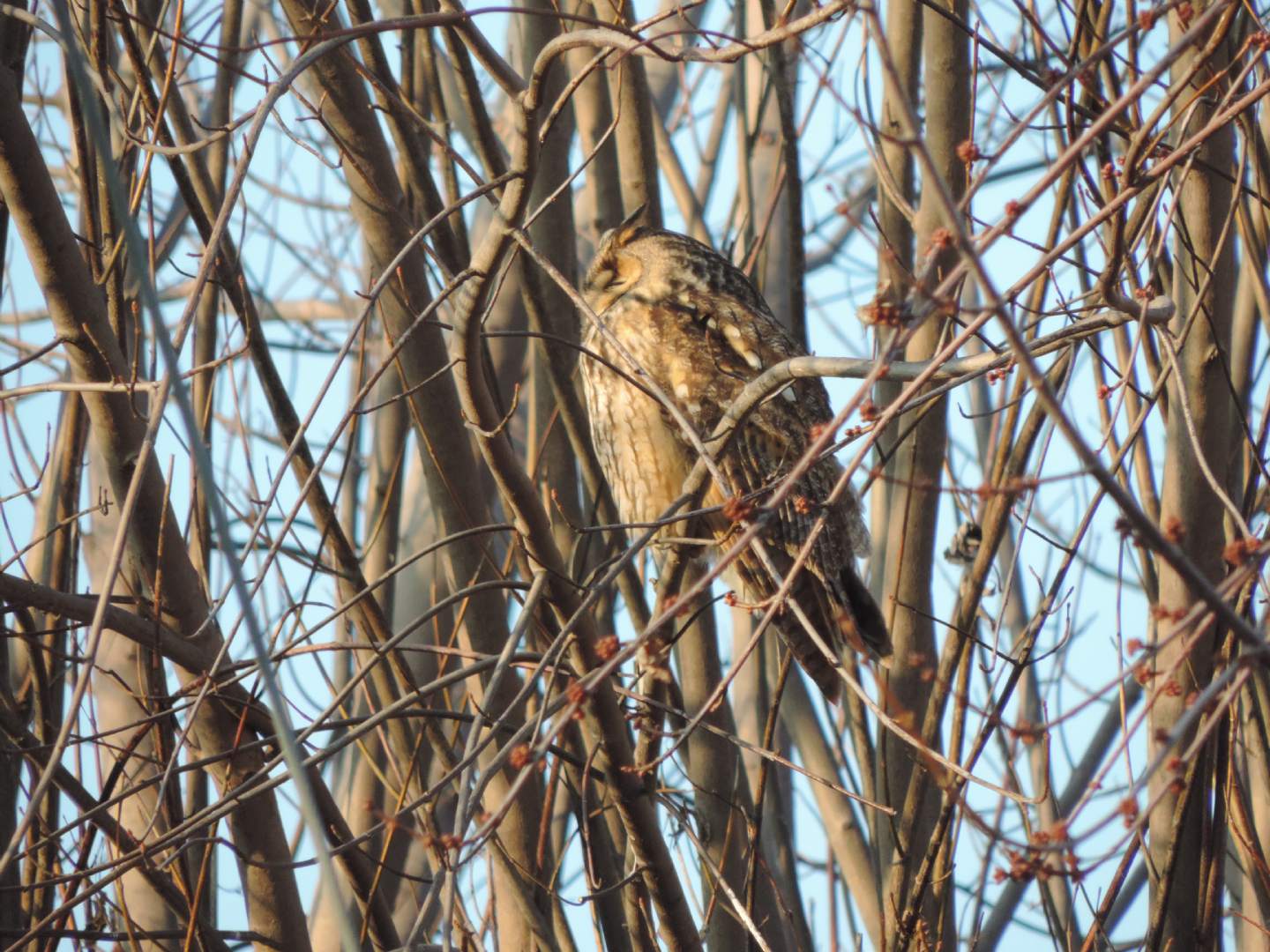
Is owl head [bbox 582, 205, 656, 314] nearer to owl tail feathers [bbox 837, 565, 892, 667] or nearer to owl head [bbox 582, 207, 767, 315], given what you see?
owl head [bbox 582, 207, 767, 315]

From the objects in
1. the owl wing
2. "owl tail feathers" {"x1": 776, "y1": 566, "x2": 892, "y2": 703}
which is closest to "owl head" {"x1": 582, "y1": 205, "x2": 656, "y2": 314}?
the owl wing

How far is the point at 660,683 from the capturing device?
9.10 ft

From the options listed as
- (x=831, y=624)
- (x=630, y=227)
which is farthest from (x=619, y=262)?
(x=831, y=624)

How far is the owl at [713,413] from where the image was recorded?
10.6 feet

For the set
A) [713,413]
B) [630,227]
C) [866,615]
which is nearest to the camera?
[866,615]

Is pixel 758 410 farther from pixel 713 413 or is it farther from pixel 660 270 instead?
pixel 660 270

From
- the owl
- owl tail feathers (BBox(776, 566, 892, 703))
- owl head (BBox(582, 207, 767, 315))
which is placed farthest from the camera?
owl head (BBox(582, 207, 767, 315))

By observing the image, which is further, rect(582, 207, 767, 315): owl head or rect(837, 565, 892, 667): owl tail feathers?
rect(582, 207, 767, 315): owl head

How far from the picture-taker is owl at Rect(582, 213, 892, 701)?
3242mm

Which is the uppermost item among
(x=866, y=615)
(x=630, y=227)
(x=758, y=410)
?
(x=630, y=227)

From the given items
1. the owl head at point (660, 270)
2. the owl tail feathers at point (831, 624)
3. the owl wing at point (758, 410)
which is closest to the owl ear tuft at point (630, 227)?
the owl head at point (660, 270)

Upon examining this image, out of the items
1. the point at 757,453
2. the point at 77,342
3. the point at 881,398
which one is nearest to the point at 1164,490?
the point at 881,398

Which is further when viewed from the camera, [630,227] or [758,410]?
[630,227]

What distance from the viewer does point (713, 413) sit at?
3.34m
